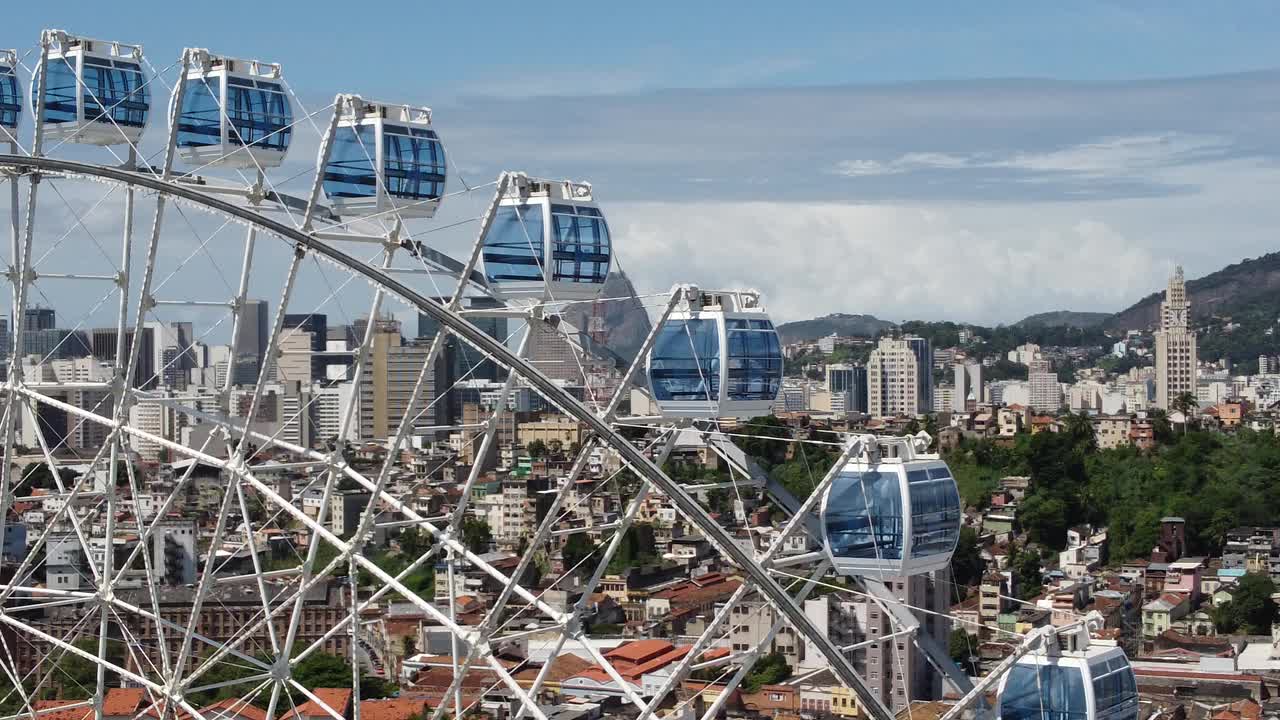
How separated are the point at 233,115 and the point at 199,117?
1.09 feet

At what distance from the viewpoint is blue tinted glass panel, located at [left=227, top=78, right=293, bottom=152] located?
22.5m

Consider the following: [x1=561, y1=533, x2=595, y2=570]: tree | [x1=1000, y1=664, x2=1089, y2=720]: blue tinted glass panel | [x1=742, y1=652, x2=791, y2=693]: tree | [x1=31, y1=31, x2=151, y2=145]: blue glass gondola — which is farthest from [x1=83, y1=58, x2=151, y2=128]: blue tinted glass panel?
[x1=561, y1=533, x2=595, y2=570]: tree

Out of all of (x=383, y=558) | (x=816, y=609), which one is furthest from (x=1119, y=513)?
(x=816, y=609)

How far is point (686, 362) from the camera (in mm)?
18547

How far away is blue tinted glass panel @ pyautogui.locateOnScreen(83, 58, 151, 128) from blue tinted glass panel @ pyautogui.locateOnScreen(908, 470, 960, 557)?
10201 millimetres

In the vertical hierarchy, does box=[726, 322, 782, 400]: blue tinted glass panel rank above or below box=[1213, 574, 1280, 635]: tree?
above

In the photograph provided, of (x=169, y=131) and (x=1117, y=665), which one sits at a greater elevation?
(x=169, y=131)

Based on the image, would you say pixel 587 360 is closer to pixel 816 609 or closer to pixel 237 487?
pixel 237 487

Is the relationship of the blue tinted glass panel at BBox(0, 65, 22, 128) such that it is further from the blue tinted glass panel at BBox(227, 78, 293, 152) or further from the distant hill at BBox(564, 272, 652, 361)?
the distant hill at BBox(564, 272, 652, 361)

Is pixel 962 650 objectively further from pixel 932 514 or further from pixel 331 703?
pixel 932 514

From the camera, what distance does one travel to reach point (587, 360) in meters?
18.7

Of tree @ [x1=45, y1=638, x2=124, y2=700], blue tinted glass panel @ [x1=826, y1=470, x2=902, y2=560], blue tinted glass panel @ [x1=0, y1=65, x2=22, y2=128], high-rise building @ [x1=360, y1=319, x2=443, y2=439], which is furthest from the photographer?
high-rise building @ [x1=360, y1=319, x2=443, y2=439]

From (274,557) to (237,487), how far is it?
229 ft

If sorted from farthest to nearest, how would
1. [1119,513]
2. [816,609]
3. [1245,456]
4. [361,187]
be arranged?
[1245,456], [1119,513], [816,609], [361,187]
